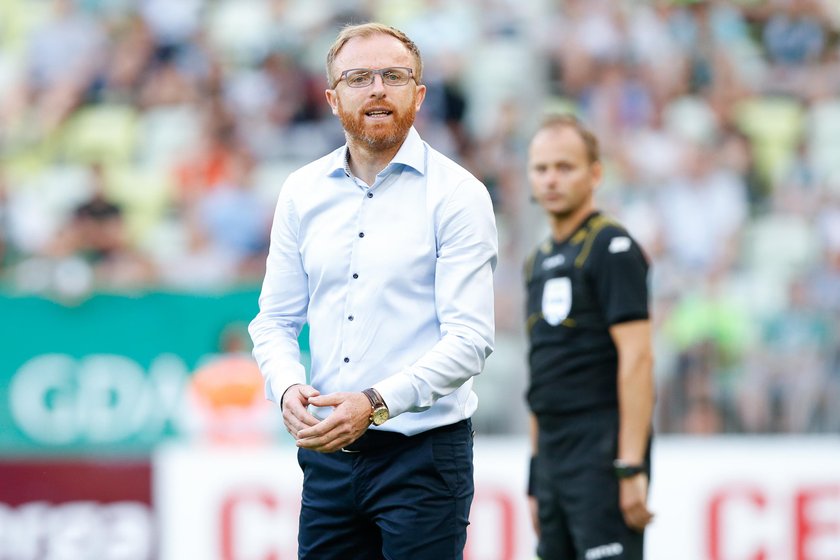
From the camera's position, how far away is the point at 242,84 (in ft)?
38.2

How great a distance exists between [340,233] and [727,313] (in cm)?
530

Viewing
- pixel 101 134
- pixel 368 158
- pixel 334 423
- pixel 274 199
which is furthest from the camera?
pixel 101 134

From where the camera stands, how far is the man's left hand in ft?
10.9

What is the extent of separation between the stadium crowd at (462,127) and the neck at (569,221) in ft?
10.1

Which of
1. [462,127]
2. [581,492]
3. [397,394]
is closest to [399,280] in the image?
[397,394]

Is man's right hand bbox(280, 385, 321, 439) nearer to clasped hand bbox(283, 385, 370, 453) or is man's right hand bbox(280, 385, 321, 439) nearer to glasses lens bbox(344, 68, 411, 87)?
clasped hand bbox(283, 385, 370, 453)

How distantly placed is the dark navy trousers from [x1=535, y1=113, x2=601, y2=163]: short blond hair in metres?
1.76

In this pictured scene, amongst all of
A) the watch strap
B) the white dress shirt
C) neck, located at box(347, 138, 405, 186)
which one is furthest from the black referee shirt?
neck, located at box(347, 138, 405, 186)

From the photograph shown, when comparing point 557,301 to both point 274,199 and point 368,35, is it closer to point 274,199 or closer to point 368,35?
point 368,35

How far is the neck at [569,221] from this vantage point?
5090 mm

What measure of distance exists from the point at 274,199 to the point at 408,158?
6.92 m

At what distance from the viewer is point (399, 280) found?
11.7 feet

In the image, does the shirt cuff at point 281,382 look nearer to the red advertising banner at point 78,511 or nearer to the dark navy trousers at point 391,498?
the dark navy trousers at point 391,498

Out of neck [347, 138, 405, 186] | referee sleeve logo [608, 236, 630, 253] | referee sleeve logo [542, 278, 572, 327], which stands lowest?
referee sleeve logo [542, 278, 572, 327]
